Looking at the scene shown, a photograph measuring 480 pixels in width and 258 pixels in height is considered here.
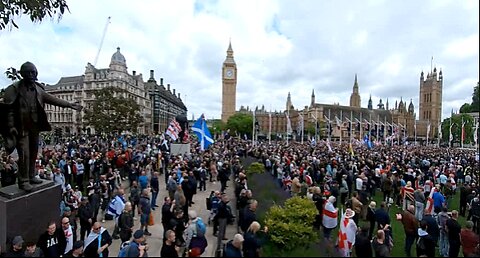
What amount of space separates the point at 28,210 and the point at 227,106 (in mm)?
146483

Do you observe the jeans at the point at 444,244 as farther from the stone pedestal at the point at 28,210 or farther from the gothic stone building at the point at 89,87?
the gothic stone building at the point at 89,87

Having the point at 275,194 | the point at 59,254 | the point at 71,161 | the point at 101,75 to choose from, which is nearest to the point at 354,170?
A: the point at 275,194

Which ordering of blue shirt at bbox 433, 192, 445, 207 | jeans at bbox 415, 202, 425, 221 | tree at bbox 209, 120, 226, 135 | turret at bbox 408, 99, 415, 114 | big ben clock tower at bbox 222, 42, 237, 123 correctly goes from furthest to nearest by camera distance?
turret at bbox 408, 99, 415, 114, big ben clock tower at bbox 222, 42, 237, 123, tree at bbox 209, 120, 226, 135, jeans at bbox 415, 202, 425, 221, blue shirt at bbox 433, 192, 445, 207

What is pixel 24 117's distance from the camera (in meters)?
8.23

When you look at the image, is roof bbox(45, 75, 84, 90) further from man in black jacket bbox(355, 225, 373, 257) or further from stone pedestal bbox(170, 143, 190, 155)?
man in black jacket bbox(355, 225, 373, 257)

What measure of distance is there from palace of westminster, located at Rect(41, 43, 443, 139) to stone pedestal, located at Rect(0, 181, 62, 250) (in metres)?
82.8

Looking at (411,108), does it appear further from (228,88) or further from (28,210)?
(28,210)

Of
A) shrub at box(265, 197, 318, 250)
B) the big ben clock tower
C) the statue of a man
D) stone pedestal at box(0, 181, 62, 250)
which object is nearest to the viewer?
shrub at box(265, 197, 318, 250)

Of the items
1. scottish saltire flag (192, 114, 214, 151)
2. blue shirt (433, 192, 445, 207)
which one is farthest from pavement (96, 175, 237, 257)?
blue shirt (433, 192, 445, 207)

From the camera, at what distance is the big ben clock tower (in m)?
154

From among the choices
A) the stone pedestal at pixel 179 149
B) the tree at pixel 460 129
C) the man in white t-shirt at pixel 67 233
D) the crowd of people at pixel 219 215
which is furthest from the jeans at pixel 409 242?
the tree at pixel 460 129

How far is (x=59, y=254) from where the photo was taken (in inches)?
313

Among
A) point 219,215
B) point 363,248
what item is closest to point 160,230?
point 219,215

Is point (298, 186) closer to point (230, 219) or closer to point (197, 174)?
point (230, 219)
